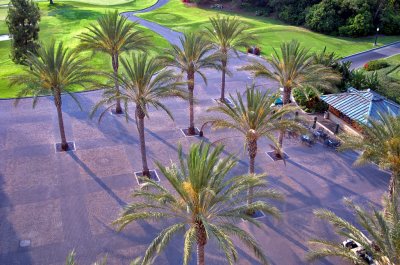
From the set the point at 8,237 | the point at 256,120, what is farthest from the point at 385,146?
the point at 8,237

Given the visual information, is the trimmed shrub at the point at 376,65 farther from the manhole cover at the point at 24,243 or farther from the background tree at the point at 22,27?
the manhole cover at the point at 24,243

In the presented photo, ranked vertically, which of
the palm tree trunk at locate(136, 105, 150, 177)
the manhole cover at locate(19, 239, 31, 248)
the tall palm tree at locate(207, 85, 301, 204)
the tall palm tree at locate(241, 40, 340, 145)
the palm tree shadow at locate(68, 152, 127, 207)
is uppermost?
the tall palm tree at locate(241, 40, 340, 145)

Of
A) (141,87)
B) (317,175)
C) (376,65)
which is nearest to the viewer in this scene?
(141,87)

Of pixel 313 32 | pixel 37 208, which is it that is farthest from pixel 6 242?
pixel 313 32

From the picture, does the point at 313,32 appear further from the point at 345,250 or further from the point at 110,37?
the point at 345,250

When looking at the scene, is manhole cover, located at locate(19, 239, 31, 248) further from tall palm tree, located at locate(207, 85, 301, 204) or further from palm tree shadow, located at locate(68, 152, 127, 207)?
tall palm tree, located at locate(207, 85, 301, 204)

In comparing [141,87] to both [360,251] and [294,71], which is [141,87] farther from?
[360,251]

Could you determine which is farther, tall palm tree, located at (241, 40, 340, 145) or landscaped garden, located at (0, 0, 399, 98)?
landscaped garden, located at (0, 0, 399, 98)

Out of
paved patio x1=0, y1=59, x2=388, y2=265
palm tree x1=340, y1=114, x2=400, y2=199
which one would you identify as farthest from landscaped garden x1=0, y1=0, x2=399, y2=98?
palm tree x1=340, y1=114, x2=400, y2=199
